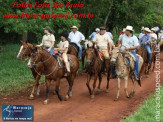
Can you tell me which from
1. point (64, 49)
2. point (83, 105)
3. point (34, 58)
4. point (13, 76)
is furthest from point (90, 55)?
point (13, 76)

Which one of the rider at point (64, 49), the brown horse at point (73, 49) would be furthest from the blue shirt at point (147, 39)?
the rider at point (64, 49)

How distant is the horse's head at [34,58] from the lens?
9281mm

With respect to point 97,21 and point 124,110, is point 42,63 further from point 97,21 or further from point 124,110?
point 97,21

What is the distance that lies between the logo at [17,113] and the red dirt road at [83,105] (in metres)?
0.22

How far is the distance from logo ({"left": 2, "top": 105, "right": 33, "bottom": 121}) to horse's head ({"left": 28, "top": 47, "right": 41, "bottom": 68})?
1.50 metres

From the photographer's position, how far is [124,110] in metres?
8.95

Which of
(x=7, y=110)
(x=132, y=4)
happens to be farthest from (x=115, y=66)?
(x=132, y=4)

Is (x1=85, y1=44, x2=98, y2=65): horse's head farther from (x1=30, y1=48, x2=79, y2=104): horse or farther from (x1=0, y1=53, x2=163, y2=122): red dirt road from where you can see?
(x1=0, y1=53, x2=163, y2=122): red dirt road

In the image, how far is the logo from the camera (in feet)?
26.7

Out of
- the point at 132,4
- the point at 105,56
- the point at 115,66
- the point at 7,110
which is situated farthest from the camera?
the point at 132,4

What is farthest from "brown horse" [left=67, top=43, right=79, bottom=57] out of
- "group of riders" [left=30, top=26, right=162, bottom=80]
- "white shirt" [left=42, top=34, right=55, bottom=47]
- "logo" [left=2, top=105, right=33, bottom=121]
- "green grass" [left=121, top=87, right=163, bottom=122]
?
"green grass" [left=121, top=87, right=163, bottom=122]

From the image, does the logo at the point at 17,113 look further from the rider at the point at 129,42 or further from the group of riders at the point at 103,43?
the rider at the point at 129,42

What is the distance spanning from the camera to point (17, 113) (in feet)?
27.9

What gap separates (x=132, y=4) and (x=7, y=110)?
21.1 meters
